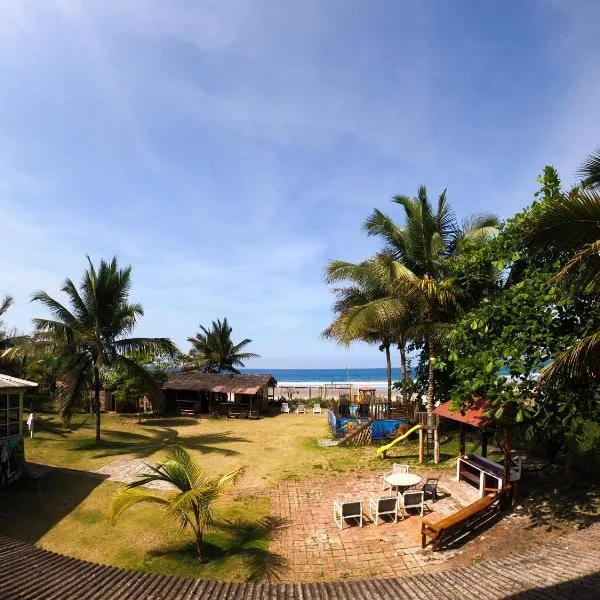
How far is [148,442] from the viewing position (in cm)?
2070

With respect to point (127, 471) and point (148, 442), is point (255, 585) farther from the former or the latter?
point (148, 442)

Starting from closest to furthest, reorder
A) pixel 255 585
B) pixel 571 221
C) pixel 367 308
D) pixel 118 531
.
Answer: pixel 255 585 < pixel 571 221 < pixel 118 531 < pixel 367 308

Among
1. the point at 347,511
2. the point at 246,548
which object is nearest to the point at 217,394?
the point at 347,511

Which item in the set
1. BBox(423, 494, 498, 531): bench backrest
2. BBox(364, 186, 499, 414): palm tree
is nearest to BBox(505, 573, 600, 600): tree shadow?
BBox(423, 494, 498, 531): bench backrest

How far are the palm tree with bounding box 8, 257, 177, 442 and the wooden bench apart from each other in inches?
548

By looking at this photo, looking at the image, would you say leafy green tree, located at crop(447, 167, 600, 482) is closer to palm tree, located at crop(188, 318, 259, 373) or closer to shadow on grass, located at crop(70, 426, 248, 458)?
shadow on grass, located at crop(70, 426, 248, 458)

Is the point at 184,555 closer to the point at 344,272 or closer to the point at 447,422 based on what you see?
the point at 344,272

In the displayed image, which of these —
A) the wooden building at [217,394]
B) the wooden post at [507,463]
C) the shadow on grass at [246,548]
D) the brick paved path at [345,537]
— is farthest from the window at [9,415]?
the wooden building at [217,394]

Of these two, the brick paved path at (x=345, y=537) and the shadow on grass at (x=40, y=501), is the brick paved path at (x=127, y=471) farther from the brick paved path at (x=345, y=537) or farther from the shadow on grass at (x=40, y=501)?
the brick paved path at (x=345, y=537)

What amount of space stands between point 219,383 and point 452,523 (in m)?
24.3

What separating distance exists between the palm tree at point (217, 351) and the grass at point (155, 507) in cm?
1645

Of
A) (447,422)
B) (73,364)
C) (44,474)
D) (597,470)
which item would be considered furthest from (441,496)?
(73,364)

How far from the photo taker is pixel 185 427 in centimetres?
2580

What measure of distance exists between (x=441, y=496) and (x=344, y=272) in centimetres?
1006
